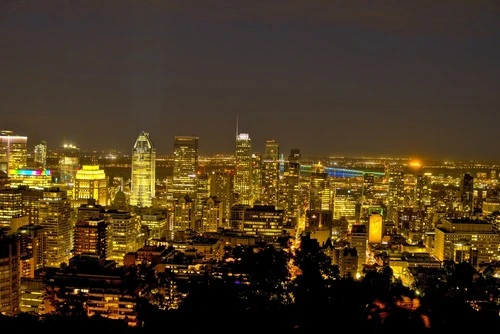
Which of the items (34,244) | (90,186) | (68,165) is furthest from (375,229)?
(68,165)

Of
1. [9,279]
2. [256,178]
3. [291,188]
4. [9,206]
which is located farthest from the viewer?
[256,178]

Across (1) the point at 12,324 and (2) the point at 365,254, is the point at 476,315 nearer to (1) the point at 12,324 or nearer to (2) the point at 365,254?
(1) the point at 12,324

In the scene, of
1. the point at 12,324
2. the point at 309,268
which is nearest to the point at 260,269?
the point at 309,268

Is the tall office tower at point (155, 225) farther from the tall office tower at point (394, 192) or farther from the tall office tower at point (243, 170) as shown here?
the tall office tower at point (394, 192)

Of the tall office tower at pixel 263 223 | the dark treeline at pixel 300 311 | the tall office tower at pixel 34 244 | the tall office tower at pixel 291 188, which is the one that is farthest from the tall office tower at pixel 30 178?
the dark treeline at pixel 300 311

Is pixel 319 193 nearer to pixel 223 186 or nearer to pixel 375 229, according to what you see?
pixel 223 186

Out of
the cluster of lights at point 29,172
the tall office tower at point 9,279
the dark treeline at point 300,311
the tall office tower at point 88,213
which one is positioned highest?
the cluster of lights at point 29,172
